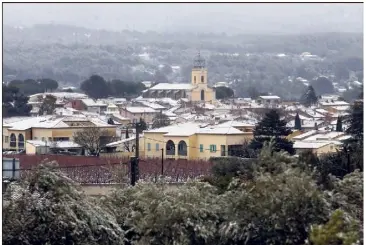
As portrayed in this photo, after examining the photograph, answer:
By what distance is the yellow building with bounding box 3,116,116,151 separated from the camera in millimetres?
27969

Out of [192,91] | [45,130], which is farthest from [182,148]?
[192,91]

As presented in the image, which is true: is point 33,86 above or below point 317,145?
below

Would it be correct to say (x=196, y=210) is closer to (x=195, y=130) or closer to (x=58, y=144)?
(x=58, y=144)

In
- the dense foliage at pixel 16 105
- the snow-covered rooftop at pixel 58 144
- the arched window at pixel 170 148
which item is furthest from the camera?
the dense foliage at pixel 16 105

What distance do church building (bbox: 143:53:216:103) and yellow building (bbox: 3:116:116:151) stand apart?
873 inches

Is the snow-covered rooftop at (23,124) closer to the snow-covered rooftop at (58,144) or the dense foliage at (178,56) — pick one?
the snow-covered rooftop at (58,144)

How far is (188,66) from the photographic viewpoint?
231 feet

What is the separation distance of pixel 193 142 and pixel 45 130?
4.04 m

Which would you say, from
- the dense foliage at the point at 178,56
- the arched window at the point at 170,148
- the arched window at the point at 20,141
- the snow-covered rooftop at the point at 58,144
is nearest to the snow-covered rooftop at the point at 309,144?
the arched window at the point at 170,148

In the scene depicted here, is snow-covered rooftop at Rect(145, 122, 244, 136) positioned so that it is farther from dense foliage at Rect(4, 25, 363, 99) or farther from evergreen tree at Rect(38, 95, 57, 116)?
dense foliage at Rect(4, 25, 363, 99)

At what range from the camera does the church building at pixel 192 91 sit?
53.1 metres

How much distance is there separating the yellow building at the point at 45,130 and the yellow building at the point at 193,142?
1.57 m

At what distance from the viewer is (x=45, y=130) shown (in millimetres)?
28828

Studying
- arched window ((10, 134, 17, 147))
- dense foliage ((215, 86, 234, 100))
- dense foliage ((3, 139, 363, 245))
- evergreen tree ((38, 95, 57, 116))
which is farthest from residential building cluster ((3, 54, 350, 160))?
dense foliage ((3, 139, 363, 245))
